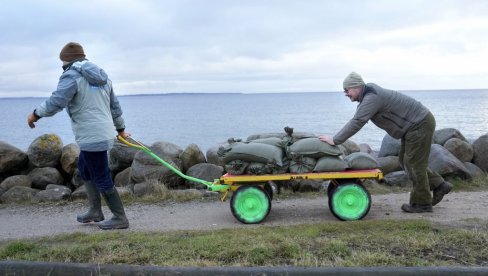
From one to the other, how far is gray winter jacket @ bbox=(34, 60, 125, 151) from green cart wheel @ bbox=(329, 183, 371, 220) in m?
2.93

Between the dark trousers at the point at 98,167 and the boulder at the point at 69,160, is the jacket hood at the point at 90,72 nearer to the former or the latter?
the dark trousers at the point at 98,167

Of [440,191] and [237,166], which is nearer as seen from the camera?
[237,166]

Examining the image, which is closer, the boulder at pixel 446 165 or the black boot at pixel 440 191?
the black boot at pixel 440 191

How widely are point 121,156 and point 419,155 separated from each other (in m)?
7.15

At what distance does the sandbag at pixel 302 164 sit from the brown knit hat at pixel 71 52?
9.94 ft

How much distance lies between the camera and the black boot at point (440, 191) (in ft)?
25.0

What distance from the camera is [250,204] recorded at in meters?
7.16

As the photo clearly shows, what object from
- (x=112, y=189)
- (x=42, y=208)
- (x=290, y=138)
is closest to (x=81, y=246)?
(x=112, y=189)

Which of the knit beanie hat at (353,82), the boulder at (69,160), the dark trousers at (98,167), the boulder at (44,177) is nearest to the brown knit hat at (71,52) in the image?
the dark trousers at (98,167)

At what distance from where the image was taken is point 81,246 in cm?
576

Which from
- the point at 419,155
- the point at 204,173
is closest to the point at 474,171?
the point at 419,155

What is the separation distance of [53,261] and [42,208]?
4.07 metres

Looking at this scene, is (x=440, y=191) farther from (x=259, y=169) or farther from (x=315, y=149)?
(x=259, y=169)

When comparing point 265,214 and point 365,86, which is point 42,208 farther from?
point 365,86
